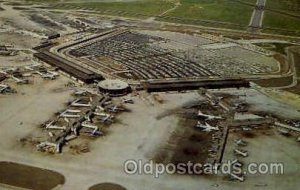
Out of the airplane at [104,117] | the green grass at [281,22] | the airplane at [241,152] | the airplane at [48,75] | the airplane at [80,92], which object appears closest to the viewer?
the airplane at [241,152]

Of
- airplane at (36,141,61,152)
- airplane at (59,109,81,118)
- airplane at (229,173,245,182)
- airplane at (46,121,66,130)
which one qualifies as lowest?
airplane at (229,173,245,182)

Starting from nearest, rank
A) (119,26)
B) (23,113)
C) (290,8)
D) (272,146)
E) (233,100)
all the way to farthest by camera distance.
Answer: (272,146)
(23,113)
(233,100)
(119,26)
(290,8)

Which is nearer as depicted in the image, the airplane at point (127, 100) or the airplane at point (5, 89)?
the airplane at point (127, 100)

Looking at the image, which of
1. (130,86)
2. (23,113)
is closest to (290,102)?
(130,86)

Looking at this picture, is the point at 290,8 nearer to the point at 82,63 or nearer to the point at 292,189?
the point at 82,63

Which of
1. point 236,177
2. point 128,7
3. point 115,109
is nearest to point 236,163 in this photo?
point 236,177

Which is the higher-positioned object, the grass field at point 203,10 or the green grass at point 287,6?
the green grass at point 287,6

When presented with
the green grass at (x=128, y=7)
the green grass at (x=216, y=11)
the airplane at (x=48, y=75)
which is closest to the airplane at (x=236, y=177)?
the airplane at (x=48, y=75)

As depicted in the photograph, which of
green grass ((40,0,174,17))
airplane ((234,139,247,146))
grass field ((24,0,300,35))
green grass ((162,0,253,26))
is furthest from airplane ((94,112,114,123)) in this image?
green grass ((162,0,253,26))

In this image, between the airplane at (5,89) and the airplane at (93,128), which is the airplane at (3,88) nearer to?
the airplane at (5,89)

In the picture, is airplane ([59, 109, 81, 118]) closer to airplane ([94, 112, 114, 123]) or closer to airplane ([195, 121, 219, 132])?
airplane ([94, 112, 114, 123])

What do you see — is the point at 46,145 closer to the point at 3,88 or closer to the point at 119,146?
the point at 119,146
